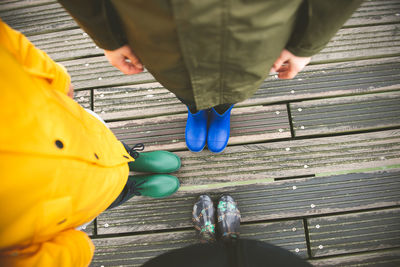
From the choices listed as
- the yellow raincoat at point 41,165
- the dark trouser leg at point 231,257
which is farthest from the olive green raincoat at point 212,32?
the dark trouser leg at point 231,257

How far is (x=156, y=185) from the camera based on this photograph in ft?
4.12

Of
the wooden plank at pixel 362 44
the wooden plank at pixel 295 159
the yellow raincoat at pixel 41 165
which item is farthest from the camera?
the wooden plank at pixel 362 44

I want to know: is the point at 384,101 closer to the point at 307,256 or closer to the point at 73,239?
the point at 307,256

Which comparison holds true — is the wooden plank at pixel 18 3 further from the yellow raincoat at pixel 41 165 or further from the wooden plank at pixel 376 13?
the wooden plank at pixel 376 13

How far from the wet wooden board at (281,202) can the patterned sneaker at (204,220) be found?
7 cm

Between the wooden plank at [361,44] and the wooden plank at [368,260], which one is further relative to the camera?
the wooden plank at [361,44]

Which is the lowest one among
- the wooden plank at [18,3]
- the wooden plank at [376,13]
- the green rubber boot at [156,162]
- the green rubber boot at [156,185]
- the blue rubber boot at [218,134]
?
the green rubber boot at [156,185]

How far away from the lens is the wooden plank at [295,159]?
1.36 m

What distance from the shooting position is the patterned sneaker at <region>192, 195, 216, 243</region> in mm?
1279

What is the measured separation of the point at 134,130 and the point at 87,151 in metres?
0.83

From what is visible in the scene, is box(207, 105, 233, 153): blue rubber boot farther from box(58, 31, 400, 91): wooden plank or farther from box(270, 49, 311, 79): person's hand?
box(270, 49, 311, 79): person's hand

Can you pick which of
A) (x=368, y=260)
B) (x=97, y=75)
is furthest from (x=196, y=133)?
(x=368, y=260)

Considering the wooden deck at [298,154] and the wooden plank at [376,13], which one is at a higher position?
the wooden plank at [376,13]

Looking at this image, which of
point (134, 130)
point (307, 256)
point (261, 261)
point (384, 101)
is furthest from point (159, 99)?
point (384, 101)
